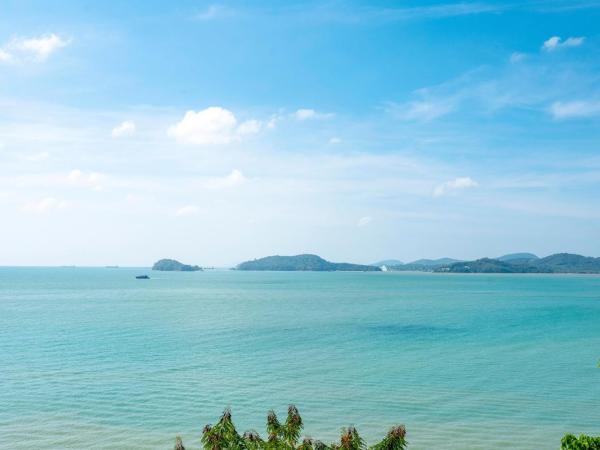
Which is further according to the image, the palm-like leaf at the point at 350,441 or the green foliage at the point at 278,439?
the green foliage at the point at 278,439

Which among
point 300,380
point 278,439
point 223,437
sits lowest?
point 300,380

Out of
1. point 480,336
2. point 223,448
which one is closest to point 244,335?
point 480,336

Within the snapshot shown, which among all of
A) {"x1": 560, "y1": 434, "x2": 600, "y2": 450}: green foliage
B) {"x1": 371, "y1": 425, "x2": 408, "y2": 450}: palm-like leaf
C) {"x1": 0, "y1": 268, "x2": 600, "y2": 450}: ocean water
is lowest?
{"x1": 0, "y1": 268, "x2": 600, "y2": 450}: ocean water

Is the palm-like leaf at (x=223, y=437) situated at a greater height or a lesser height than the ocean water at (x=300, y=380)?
greater

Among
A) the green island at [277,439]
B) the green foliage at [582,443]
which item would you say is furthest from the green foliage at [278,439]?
the green foliage at [582,443]

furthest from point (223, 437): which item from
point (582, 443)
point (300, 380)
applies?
point (300, 380)

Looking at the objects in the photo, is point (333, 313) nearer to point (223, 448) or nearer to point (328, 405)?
point (328, 405)

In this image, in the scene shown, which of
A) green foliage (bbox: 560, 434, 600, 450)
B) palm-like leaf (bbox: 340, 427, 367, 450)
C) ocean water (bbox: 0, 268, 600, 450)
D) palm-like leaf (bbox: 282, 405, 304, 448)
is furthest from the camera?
ocean water (bbox: 0, 268, 600, 450)

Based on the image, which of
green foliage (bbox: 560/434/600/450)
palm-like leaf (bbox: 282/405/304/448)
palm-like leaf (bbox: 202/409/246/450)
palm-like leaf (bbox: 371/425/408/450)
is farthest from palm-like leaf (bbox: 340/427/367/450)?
green foliage (bbox: 560/434/600/450)

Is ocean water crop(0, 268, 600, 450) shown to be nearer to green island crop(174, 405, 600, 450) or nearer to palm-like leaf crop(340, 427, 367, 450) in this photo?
green island crop(174, 405, 600, 450)

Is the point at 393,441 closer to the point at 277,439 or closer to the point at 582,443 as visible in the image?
the point at 277,439

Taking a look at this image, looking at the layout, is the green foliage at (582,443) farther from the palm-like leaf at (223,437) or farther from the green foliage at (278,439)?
the palm-like leaf at (223,437)

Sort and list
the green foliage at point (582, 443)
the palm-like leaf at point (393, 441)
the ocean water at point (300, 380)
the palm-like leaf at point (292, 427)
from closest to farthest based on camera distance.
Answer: the palm-like leaf at point (393, 441), the palm-like leaf at point (292, 427), the green foliage at point (582, 443), the ocean water at point (300, 380)

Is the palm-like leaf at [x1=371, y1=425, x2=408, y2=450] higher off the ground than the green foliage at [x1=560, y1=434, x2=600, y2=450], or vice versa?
the palm-like leaf at [x1=371, y1=425, x2=408, y2=450]
